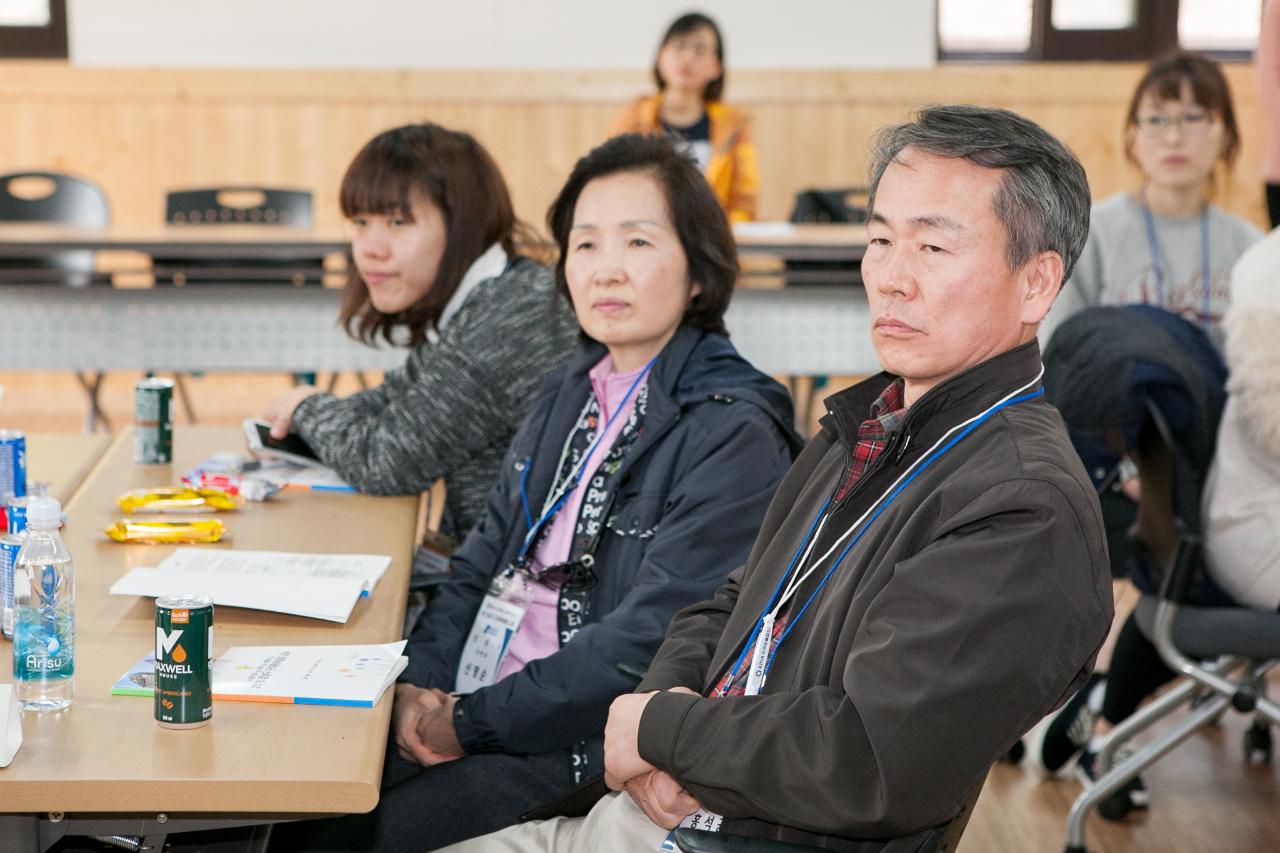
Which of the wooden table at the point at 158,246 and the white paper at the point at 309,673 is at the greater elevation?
the wooden table at the point at 158,246

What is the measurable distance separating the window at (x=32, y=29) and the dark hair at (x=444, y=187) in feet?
15.2

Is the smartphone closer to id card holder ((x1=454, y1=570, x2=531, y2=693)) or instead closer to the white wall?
id card holder ((x1=454, y1=570, x2=531, y2=693))

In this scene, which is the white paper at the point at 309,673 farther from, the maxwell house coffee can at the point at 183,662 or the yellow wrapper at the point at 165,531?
the yellow wrapper at the point at 165,531

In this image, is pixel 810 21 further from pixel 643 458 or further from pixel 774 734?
pixel 774 734

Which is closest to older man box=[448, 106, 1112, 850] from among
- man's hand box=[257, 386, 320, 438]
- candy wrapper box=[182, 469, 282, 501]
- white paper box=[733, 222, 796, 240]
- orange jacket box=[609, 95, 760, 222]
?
candy wrapper box=[182, 469, 282, 501]

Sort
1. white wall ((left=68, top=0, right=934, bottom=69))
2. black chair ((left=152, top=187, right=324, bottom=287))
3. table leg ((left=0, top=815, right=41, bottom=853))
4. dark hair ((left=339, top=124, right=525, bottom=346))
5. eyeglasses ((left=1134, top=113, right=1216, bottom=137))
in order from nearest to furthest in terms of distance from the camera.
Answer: table leg ((left=0, top=815, right=41, bottom=853)) < dark hair ((left=339, top=124, right=525, bottom=346)) < eyeglasses ((left=1134, top=113, right=1216, bottom=137)) < black chair ((left=152, top=187, right=324, bottom=287)) < white wall ((left=68, top=0, right=934, bottom=69))

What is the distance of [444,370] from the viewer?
2303 millimetres

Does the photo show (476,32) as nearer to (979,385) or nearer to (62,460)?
(62,460)

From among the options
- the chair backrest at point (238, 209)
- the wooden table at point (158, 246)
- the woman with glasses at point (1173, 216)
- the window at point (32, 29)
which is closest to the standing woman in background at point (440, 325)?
the woman with glasses at point (1173, 216)

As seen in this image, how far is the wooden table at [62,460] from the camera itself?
2359mm

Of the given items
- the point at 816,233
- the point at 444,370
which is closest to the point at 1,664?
the point at 444,370

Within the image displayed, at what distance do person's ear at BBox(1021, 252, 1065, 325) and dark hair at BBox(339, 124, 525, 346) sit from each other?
1316mm

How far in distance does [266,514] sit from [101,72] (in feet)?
16.0

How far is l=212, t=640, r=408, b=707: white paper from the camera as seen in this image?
4.62ft
